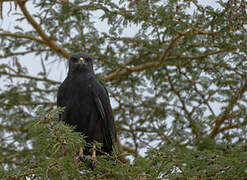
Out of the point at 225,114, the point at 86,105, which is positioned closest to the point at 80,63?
the point at 86,105

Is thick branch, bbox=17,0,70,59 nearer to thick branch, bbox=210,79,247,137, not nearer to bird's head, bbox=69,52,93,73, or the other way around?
bird's head, bbox=69,52,93,73

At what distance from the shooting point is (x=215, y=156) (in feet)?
11.3

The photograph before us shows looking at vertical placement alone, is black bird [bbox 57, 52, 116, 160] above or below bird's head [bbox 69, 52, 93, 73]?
below

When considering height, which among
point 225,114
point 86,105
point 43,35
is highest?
point 43,35

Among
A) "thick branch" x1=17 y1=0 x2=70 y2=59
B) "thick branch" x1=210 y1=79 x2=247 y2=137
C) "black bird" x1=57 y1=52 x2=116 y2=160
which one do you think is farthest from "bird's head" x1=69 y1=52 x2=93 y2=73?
"thick branch" x1=210 y1=79 x2=247 y2=137

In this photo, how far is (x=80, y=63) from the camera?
505cm

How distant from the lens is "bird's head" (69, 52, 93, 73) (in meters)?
5.03

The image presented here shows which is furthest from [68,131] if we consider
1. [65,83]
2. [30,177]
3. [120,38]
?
[120,38]

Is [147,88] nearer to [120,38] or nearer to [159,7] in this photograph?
[120,38]

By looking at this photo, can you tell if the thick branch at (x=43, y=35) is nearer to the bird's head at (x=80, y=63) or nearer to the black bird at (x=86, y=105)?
the bird's head at (x=80, y=63)

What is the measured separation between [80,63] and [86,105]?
60 cm

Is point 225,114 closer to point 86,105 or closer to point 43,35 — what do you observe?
point 86,105

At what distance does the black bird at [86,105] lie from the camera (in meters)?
4.79

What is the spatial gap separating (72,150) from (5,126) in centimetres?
479
